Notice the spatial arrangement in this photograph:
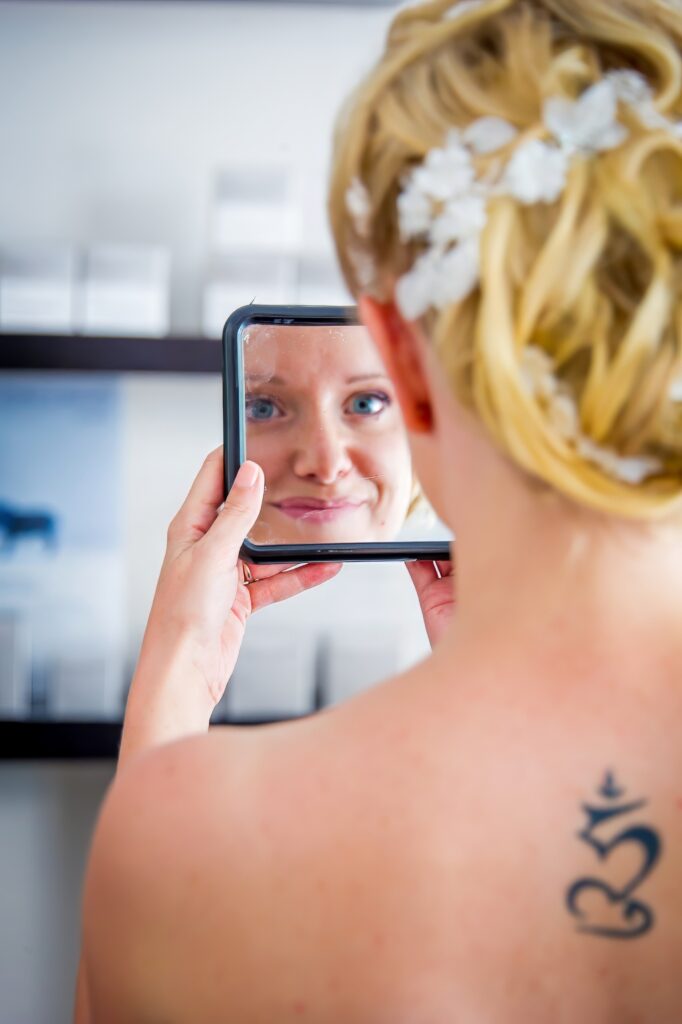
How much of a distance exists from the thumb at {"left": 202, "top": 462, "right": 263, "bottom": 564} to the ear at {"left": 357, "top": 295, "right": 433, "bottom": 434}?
0.95 feet

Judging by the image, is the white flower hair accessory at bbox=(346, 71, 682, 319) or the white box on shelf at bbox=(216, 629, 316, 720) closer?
the white flower hair accessory at bbox=(346, 71, 682, 319)

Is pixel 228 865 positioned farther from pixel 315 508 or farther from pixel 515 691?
pixel 315 508

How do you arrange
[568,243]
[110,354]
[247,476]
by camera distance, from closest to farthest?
[568,243], [247,476], [110,354]

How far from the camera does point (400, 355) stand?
0.51 metres

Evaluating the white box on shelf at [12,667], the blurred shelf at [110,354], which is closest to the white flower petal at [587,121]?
the blurred shelf at [110,354]

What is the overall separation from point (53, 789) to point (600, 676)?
144 centimetres

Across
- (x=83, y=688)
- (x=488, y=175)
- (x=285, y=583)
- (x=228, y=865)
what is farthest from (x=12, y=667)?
(x=488, y=175)

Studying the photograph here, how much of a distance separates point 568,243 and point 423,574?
20.2 inches

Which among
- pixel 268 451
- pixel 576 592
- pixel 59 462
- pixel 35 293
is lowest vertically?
pixel 576 592

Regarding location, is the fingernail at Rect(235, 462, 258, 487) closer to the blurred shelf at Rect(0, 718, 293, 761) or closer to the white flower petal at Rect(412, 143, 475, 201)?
the white flower petal at Rect(412, 143, 475, 201)

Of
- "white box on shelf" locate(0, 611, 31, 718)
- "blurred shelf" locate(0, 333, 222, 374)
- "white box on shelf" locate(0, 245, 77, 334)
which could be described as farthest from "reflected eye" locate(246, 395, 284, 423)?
"white box on shelf" locate(0, 611, 31, 718)

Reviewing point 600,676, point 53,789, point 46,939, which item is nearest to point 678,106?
point 600,676

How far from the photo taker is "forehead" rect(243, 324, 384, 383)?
32.3 inches

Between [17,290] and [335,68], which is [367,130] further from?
[335,68]
